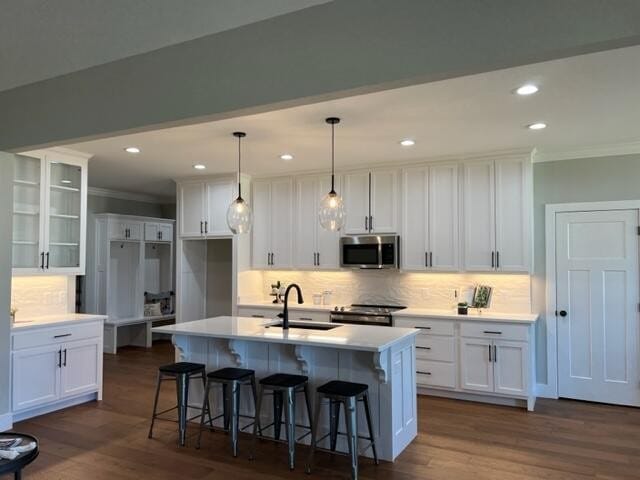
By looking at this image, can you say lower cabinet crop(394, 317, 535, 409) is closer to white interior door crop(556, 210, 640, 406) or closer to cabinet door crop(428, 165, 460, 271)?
white interior door crop(556, 210, 640, 406)

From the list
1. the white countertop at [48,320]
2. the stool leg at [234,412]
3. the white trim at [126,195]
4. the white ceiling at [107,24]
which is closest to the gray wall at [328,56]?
the white ceiling at [107,24]

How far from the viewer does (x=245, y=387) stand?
4.06m

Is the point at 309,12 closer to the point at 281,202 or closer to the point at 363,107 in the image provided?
the point at 363,107

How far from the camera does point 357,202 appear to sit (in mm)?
5840

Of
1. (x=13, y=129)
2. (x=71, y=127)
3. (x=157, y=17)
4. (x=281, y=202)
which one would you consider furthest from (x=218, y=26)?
(x=281, y=202)

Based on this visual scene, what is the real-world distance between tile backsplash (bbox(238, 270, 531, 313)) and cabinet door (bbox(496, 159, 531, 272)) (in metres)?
0.35

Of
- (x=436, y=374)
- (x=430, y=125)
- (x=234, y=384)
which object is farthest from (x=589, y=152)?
(x=234, y=384)

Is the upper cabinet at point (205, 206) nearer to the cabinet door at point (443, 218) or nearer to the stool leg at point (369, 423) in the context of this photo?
the cabinet door at point (443, 218)

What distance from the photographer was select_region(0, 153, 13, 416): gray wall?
12.7 feet

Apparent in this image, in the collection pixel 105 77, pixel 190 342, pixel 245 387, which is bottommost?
pixel 245 387

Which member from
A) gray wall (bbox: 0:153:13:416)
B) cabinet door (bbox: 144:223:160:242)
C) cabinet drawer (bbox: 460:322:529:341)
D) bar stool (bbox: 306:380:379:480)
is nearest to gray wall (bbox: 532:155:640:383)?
cabinet drawer (bbox: 460:322:529:341)

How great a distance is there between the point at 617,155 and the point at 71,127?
501 cm

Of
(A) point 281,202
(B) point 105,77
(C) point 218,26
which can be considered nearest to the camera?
(C) point 218,26

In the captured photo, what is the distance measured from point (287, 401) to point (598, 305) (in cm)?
346
